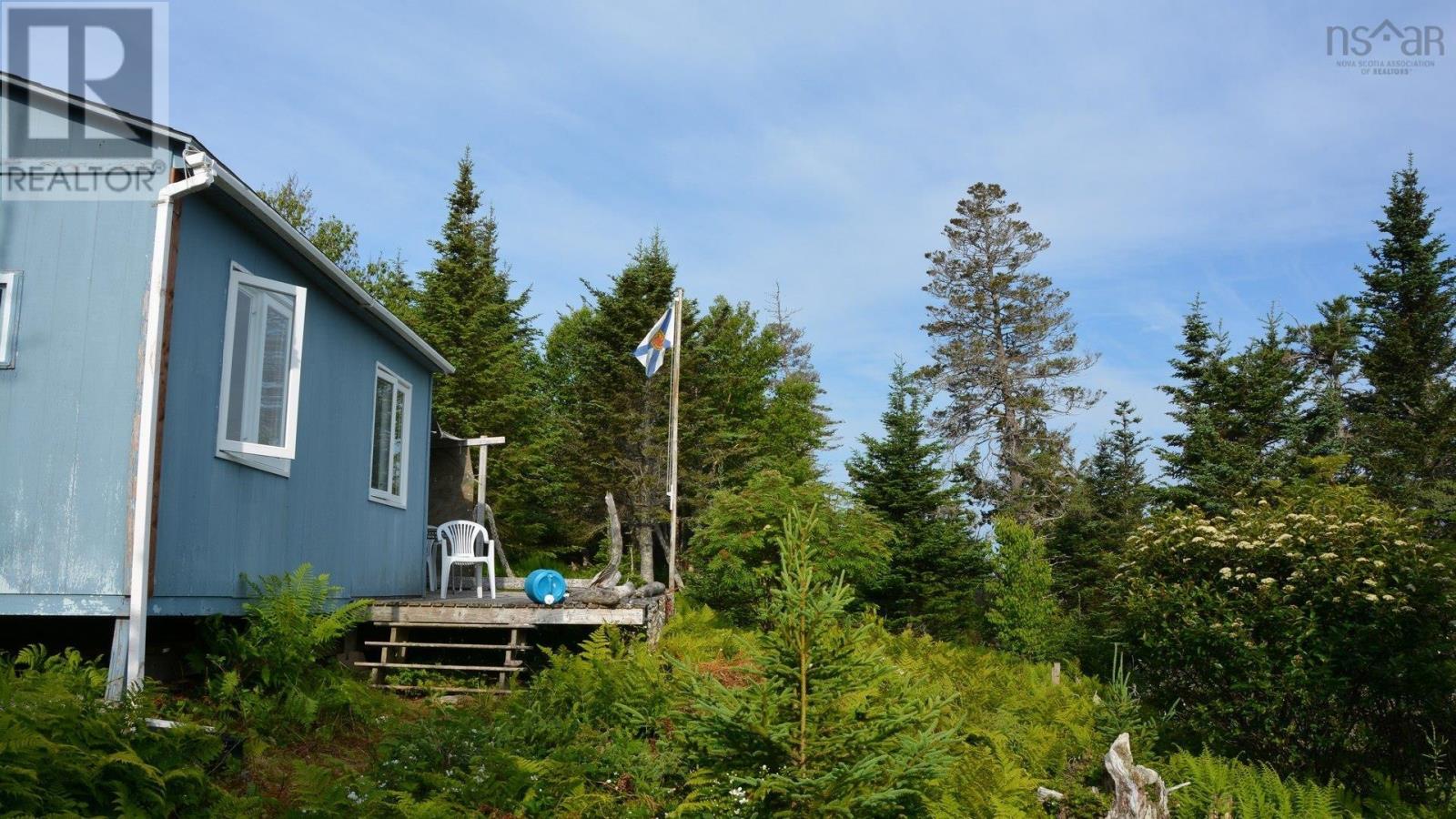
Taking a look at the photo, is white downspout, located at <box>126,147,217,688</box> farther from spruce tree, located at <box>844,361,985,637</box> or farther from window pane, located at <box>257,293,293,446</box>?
spruce tree, located at <box>844,361,985,637</box>

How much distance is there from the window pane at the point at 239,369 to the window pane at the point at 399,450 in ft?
11.7

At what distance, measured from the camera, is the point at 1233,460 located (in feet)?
56.2

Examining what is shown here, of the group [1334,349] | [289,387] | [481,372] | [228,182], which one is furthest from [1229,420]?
[228,182]

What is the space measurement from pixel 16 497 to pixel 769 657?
507cm

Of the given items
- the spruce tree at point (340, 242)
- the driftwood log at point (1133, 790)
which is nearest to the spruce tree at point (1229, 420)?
the driftwood log at point (1133, 790)

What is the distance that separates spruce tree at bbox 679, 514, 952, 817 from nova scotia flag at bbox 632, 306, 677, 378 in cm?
970

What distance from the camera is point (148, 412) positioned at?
5.79 m

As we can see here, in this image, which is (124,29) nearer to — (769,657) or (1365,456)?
(769,657)

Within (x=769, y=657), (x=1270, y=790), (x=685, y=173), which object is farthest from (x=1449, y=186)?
(x=769, y=657)

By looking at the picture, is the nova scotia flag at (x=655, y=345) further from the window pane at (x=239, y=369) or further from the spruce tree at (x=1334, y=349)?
the spruce tree at (x=1334, y=349)

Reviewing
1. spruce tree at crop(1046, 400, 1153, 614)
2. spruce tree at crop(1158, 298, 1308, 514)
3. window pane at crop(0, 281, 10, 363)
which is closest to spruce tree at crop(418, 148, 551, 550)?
spruce tree at crop(1046, 400, 1153, 614)

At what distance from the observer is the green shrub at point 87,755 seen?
3971 mm

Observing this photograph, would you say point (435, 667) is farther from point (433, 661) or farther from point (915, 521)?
point (915, 521)

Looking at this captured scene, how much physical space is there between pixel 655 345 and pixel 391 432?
435 cm
